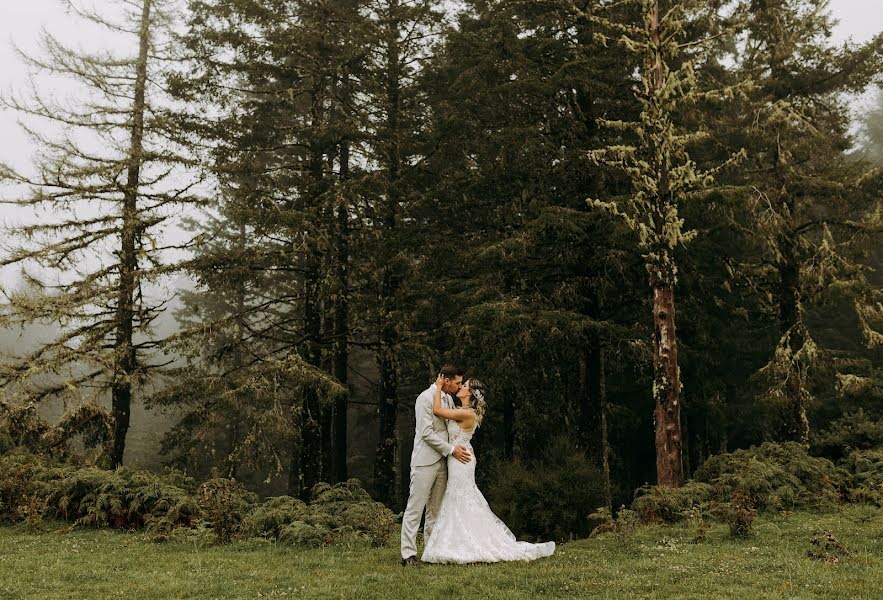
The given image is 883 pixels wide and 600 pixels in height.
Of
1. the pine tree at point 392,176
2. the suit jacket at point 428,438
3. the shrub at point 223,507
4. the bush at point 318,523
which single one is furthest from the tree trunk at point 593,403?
the suit jacket at point 428,438

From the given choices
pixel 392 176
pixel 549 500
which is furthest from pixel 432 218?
pixel 549 500

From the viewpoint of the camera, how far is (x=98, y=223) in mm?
17438

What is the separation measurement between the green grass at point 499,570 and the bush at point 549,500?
2712 millimetres

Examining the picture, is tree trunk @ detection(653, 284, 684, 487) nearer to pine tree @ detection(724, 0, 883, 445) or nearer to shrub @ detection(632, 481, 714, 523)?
shrub @ detection(632, 481, 714, 523)

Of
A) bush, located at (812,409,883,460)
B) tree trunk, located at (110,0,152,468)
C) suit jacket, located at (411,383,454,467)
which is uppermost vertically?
tree trunk, located at (110,0,152,468)

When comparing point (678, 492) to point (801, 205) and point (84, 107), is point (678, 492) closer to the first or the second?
point (801, 205)

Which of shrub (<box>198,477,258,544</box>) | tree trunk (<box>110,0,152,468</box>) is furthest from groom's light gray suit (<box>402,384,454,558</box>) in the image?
tree trunk (<box>110,0,152,468</box>)

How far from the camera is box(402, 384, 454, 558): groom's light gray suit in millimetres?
8445

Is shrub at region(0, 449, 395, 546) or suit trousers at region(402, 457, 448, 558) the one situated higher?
suit trousers at region(402, 457, 448, 558)

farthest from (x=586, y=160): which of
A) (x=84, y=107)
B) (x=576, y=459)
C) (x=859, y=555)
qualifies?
(x=84, y=107)

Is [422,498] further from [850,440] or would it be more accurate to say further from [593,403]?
[850,440]

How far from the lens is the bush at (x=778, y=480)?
11453 millimetres

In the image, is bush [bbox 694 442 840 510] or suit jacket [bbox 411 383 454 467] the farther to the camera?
bush [bbox 694 442 840 510]

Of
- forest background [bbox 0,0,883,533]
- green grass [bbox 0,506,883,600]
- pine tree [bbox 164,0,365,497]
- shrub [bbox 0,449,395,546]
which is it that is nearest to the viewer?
green grass [bbox 0,506,883,600]
